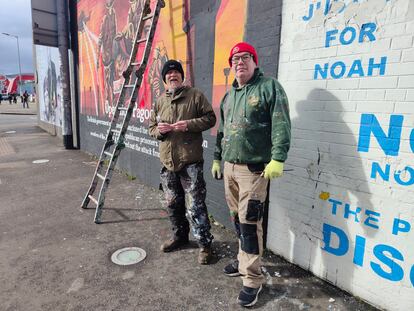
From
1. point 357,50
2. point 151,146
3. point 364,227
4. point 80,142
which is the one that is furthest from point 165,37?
point 80,142

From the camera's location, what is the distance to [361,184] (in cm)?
249

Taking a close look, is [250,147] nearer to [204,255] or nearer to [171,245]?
[204,255]

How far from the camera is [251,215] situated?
2510 mm

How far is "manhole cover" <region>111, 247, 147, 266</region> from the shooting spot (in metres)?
3.22

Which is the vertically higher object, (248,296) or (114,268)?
(248,296)

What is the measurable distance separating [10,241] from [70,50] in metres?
7.05

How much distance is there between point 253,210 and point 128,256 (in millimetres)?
1666

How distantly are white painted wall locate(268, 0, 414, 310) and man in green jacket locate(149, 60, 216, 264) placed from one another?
2.90 feet

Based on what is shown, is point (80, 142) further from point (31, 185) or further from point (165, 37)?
point (165, 37)

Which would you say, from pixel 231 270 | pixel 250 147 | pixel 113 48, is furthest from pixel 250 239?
pixel 113 48

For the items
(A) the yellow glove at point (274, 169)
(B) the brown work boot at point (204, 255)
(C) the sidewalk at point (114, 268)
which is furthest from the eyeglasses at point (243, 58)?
(C) the sidewalk at point (114, 268)

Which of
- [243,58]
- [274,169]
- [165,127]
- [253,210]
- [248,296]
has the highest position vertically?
[243,58]

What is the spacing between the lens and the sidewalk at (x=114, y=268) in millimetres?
2588

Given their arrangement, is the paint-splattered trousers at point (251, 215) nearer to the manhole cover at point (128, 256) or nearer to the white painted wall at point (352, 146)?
the white painted wall at point (352, 146)
